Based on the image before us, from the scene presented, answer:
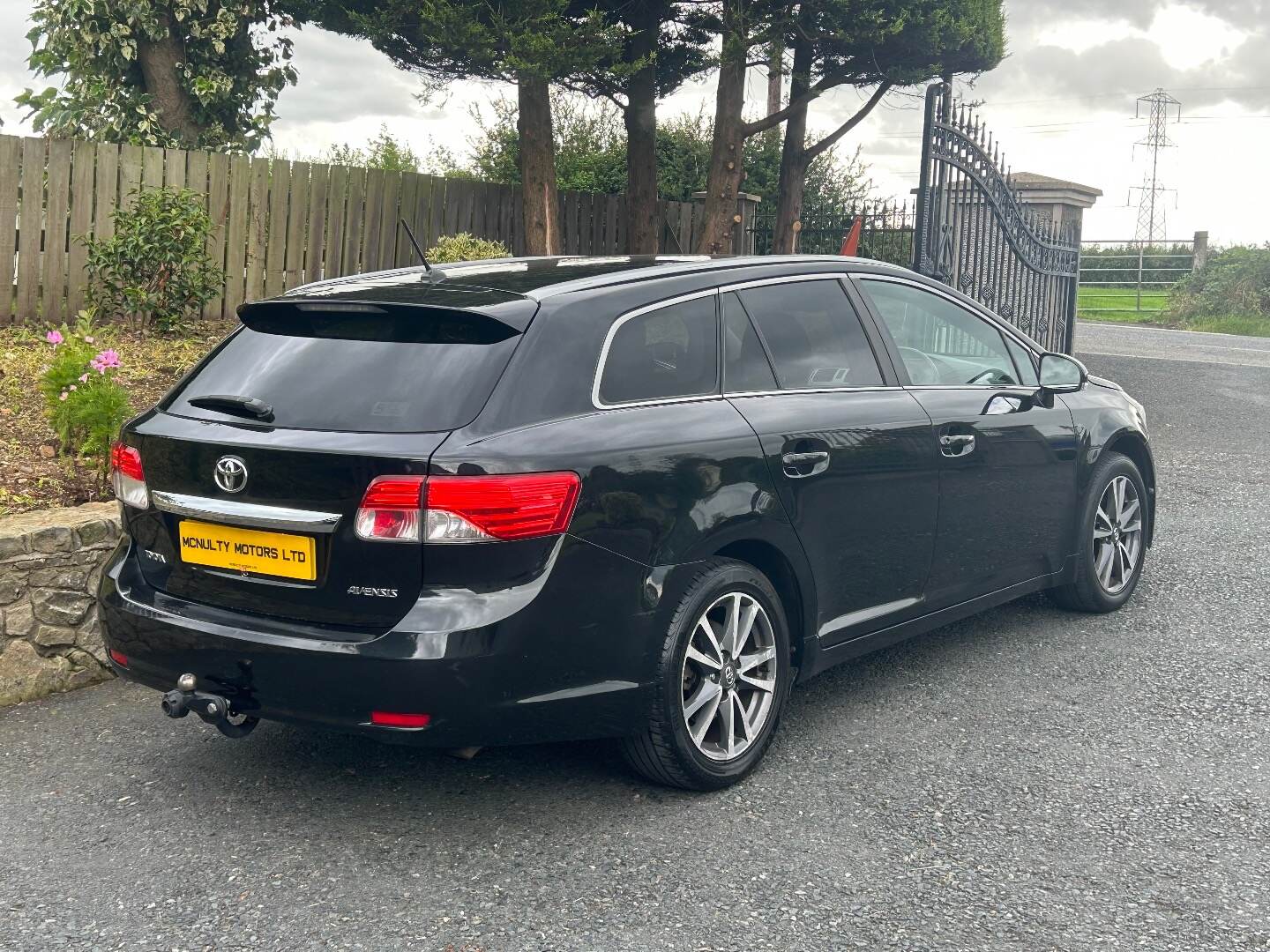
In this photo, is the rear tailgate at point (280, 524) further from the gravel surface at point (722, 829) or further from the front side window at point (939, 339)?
the front side window at point (939, 339)

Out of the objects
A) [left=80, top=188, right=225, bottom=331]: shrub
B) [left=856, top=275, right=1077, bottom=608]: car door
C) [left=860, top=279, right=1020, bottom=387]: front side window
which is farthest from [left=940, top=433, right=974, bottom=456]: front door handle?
[left=80, top=188, right=225, bottom=331]: shrub

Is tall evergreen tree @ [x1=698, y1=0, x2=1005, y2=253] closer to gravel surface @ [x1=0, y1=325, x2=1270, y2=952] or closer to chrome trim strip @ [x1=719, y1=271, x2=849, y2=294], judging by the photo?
chrome trim strip @ [x1=719, y1=271, x2=849, y2=294]

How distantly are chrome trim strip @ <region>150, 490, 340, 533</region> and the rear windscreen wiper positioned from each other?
0.27 meters

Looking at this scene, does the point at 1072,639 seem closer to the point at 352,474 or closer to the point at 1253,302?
the point at 352,474

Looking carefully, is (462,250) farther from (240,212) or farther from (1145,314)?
(1145,314)

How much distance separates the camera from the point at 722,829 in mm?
3990

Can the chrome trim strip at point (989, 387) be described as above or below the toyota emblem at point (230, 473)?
above

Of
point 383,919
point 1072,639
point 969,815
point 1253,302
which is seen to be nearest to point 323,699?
point 383,919

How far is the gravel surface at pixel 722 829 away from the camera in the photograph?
11.2ft

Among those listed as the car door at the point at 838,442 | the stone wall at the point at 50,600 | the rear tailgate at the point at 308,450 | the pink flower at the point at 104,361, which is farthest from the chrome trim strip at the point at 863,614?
the pink flower at the point at 104,361

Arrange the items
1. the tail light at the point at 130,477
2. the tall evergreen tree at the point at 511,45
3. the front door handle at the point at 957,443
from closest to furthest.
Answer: the tail light at the point at 130,477 < the front door handle at the point at 957,443 < the tall evergreen tree at the point at 511,45

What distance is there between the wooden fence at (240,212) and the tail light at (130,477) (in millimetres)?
6998

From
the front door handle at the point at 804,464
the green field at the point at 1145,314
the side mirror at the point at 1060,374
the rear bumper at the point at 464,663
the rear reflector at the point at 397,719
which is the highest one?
the green field at the point at 1145,314

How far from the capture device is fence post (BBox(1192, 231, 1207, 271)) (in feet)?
123
